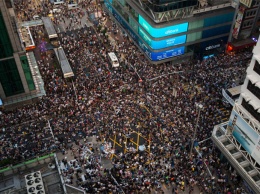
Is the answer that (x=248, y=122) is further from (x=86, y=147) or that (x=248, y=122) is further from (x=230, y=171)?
(x=86, y=147)

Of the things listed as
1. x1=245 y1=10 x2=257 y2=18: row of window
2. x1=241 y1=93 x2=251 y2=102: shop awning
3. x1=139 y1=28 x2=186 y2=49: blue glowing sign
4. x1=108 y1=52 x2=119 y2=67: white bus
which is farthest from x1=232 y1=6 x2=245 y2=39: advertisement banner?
x1=241 y1=93 x2=251 y2=102: shop awning

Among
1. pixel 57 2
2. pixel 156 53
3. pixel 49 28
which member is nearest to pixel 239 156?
pixel 156 53

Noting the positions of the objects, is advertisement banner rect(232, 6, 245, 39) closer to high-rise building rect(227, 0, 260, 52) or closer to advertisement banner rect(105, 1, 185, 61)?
high-rise building rect(227, 0, 260, 52)

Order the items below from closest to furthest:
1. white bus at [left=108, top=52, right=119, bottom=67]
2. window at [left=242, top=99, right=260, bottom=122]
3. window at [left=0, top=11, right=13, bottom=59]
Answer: window at [left=242, top=99, right=260, bottom=122]
window at [left=0, top=11, right=13, bottom=59]
white bus at [left=108, top=52, right=119, bottom=67]

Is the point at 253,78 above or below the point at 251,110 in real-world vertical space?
above

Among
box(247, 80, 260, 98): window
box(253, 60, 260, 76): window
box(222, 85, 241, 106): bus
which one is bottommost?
box(247, 80, 260, 98): window

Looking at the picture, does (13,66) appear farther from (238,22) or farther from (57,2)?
(238,22)

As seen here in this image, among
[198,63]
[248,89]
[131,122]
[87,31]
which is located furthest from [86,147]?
[87,31]
